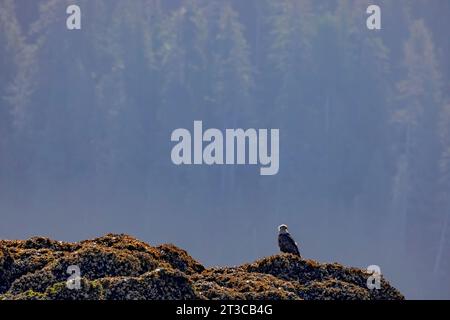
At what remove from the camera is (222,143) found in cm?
8450

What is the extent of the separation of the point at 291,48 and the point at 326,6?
4296 mm

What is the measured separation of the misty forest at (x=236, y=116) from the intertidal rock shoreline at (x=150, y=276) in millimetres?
54326

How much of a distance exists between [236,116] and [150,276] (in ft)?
228

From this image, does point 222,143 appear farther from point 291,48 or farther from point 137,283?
point 137,283

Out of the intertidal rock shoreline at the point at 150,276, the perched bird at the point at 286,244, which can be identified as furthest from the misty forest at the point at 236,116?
the intertidal rock shoreline at the point at 150,276

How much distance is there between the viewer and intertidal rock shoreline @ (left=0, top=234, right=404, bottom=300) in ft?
86.8

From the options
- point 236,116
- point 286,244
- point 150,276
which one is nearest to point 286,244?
point 286,244

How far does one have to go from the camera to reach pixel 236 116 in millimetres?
96062

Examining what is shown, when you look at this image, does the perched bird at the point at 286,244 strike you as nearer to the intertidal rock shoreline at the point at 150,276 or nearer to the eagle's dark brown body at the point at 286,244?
the eagle's dark brown body at the point at 286,244

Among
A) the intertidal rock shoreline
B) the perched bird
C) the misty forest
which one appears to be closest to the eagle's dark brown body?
the perched bird

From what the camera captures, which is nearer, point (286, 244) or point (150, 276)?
point (150, 276)

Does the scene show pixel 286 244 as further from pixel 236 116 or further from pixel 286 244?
pixel 236 116

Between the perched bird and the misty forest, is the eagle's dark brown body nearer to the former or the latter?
the perched bird

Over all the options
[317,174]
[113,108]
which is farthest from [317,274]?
[113,108]
